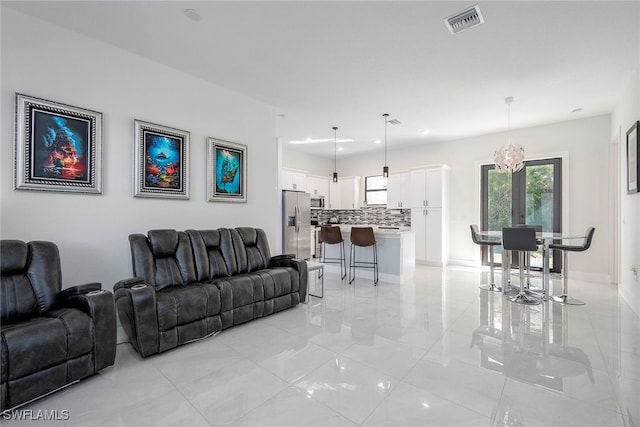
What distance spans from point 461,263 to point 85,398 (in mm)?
6743

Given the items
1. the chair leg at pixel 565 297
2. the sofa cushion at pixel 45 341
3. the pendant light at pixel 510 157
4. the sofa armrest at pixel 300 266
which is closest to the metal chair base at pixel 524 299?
the chair leg at pixel 565 297

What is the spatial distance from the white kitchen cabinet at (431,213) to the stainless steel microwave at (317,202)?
2560mm

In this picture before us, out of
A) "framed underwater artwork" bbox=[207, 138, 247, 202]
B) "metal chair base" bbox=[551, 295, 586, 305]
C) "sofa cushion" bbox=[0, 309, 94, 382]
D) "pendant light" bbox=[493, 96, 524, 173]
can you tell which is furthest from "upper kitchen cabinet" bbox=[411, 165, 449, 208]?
"sofa cushion" bbox=[0, 309, 94, 382]

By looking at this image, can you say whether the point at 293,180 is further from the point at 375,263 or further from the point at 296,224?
the point at 375,263

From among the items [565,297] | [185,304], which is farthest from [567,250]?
[185,304]

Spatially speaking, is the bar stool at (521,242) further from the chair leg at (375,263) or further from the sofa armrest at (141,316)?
the sofa armrest at (141,316)

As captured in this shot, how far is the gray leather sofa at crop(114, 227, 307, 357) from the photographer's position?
97.1 inches

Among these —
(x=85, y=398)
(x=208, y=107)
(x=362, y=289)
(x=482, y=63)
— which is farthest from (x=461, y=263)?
(x=85, y=398)

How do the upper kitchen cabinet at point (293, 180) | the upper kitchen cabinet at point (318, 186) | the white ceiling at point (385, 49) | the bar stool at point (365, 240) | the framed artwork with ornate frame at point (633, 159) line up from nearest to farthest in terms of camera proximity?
the white ceiling at point (385, 49)
the framed artwork with ornate frame at point (633, 159)
the bar stool at point (365, 240)
the upper kitchen cabinet at point (293, 180)
the upper kitchen cabinet at point (318, 186)

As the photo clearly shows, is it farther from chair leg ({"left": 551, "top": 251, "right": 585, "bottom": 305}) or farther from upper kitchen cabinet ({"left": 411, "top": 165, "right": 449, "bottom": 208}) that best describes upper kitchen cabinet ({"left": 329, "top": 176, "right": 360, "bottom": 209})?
chair leg ({"left": 551, "top": 251, "right": 585, "bottom": 305})

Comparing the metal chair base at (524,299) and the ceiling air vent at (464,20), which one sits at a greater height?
the ceiling air vent at (464,20)

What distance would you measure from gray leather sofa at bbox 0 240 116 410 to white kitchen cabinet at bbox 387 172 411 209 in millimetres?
6314

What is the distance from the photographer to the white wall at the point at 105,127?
251 centimetres

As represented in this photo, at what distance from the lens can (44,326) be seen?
1915 mm
